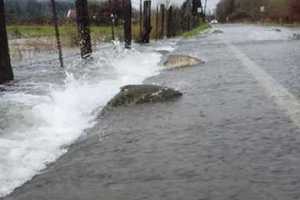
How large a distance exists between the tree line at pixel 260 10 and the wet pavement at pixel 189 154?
6600 centimetres

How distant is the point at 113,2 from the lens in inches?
1364

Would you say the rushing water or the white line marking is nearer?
the rushing water

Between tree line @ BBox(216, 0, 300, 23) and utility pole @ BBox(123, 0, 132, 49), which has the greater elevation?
utility pole @ BBox(123, 0, 132, 49)

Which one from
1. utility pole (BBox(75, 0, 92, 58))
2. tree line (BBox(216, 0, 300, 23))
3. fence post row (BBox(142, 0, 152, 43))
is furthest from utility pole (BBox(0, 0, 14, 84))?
tree line (BBox(216, 0, 300, 23))

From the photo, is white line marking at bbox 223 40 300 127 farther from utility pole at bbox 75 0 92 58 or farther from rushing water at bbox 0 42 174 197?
utility pole at bbox 75 0 92 58

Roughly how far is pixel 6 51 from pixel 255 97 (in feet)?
19.7

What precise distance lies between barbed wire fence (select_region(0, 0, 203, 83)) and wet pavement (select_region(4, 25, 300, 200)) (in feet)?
18.8

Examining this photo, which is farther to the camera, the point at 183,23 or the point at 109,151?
the point at 183,23

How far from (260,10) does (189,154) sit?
376ft

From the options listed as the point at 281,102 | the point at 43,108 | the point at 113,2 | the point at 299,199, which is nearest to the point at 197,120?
the point at 281,102

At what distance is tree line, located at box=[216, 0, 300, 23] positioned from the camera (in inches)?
2948

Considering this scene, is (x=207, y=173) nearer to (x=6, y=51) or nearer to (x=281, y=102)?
(x=281, y=102)

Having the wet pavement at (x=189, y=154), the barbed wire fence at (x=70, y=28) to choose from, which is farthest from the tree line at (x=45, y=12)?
the wet pavement at (x=189, y=154)

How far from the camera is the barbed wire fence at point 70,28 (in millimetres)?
17106
